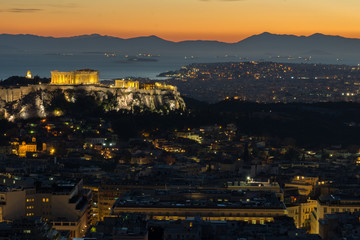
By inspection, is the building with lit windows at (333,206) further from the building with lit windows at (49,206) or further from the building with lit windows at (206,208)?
the building with lit windows at (49,206)

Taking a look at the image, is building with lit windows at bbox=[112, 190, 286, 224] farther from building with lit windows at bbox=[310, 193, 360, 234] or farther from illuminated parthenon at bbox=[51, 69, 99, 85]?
illuminated parthenon at bbox=[51, 69, 99, 85]

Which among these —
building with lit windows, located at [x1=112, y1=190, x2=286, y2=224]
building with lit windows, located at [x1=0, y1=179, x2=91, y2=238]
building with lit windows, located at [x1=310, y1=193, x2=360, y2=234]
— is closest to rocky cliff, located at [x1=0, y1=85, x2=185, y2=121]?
building with lit windows, located at [x1=0, y1=179, x2=91, y2=238]

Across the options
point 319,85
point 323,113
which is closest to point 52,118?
point 323,113

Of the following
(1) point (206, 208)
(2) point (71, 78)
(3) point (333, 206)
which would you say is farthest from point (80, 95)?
(1) point (206, 208)

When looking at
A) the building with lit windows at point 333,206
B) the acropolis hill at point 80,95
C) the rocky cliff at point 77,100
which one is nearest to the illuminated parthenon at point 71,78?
the acropolis hill at point 80,95

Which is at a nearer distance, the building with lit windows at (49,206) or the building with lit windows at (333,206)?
the building with lit windows at (49,206)

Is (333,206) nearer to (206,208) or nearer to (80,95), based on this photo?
(206,208)

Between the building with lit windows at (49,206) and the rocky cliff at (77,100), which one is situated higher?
the building with lit windows at (49,206)

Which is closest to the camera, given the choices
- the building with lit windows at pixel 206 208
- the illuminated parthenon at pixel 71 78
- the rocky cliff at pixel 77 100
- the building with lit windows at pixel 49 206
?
the building with lit windows at pixel 206 208

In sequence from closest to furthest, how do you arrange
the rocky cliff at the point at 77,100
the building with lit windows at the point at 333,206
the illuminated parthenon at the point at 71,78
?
the building with lit windows at the point at 333,206 < the rocky cliff at the point at 77,100 < the illuminated parthenon at the point at 71,78
